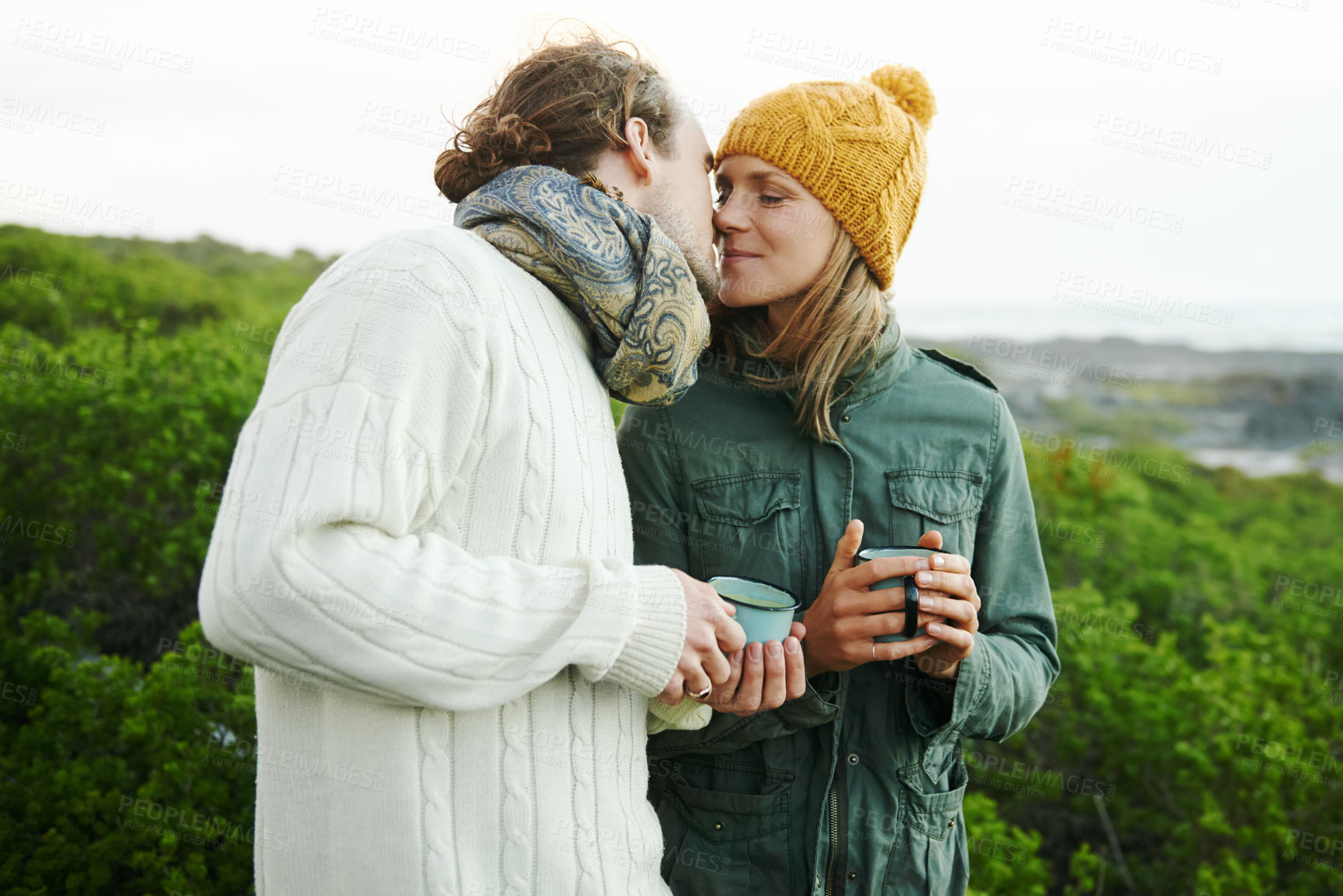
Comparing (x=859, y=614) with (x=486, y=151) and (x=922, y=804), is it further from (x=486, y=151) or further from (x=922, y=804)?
(x=486, y=151)

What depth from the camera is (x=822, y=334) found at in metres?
2.20

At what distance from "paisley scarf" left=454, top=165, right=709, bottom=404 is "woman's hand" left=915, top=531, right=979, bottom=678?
63 centimetres

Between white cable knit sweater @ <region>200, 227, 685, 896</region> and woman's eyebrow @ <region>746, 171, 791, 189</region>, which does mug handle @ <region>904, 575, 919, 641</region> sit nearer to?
white cable knit sweater @ <region>200, 227, 685, 896</region>

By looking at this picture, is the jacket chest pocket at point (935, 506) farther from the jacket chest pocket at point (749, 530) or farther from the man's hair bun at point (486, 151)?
the man's hair bun at point (486, 151)

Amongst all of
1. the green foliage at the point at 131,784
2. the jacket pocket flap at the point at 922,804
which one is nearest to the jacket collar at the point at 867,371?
the jacket pocket flap at the point at 922,804

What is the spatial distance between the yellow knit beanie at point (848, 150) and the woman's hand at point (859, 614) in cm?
80

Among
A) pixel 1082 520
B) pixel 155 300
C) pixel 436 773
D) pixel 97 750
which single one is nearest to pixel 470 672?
pixel 436 773

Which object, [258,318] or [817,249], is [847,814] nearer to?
[817,249]

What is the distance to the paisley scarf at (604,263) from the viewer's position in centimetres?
159

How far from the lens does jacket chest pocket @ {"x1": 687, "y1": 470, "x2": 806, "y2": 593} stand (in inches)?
83.1

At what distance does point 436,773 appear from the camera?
4.65ft

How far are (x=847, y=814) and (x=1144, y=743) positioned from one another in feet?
7.35

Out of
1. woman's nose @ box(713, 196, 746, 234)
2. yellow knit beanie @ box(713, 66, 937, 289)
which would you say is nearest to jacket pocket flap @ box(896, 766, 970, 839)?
yellow knit beanie @ box(713, 66, 937, 289)

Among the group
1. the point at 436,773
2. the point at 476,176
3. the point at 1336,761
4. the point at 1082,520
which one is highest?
the point at 476,176
